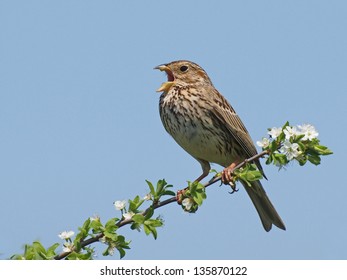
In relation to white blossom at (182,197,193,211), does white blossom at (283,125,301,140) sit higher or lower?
higher

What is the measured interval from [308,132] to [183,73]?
13.7 ft

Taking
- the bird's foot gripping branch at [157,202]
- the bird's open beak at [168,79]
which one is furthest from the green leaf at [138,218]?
the bird's open beak at [168,79]

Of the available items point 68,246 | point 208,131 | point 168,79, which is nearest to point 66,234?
point 68,246

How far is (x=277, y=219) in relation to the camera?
7652 mm

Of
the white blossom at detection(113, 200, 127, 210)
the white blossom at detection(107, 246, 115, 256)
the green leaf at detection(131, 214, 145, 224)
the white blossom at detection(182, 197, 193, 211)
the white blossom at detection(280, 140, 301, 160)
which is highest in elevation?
the white blossom at detection(280, 140, 301, 160)

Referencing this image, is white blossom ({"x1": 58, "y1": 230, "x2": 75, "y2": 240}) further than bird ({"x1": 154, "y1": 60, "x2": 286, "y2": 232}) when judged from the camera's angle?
No

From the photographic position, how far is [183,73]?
8.74 m

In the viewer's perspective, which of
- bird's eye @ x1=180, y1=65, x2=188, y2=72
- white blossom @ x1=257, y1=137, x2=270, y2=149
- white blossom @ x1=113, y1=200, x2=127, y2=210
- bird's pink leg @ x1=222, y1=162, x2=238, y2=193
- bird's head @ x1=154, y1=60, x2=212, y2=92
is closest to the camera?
white blossom @ x1=113, y1=200, x2=127, y2=210

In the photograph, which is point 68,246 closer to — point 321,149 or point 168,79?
point 321,149

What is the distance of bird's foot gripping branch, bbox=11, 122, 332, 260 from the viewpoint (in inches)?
170

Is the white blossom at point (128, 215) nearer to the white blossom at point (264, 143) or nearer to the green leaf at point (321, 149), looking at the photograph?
the white blossom at point (264, 143)

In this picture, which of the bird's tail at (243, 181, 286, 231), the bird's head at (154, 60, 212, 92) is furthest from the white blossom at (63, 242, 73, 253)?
the bird's head at (154, 60, 212, 92)

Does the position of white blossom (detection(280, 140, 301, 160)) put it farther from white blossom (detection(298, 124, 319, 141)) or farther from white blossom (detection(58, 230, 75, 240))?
white blossom (detection(58, 230, 75, 240))
